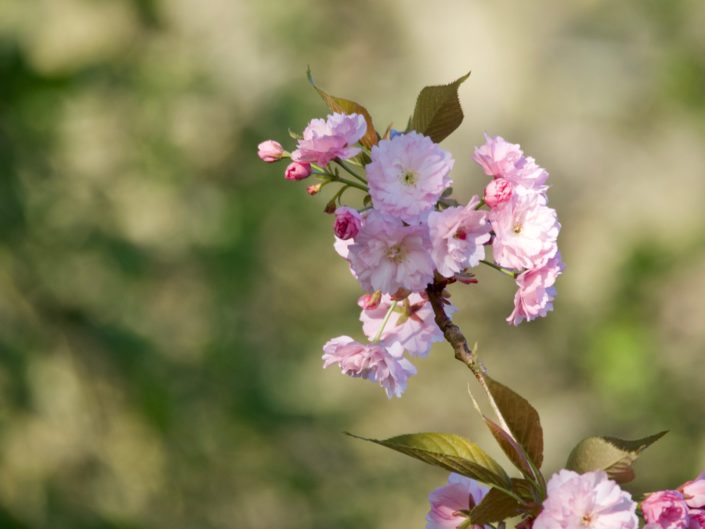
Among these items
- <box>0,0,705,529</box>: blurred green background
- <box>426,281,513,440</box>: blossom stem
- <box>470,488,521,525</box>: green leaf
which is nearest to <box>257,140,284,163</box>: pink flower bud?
<box>426,281,513,440</box>: blossom stem

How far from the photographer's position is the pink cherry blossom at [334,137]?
0.69m

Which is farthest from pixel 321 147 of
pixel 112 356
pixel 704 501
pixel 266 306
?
pixel 266 306

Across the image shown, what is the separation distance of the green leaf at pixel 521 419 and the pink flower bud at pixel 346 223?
12cm

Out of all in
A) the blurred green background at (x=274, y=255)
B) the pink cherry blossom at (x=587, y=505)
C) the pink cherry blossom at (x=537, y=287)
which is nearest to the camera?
the pink cherry blossom at (x=587, y=505)

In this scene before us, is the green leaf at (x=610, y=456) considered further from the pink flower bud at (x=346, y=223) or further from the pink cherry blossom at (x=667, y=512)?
the pink flower bud at (x=346, y=223)

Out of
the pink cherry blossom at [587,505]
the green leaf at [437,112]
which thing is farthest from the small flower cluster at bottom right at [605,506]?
the green leaf at [437,112]

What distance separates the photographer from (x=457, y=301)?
452 centimetres

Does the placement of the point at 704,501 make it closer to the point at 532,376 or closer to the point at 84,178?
the point at 84,178

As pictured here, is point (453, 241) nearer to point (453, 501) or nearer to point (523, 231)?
point (523, 231)

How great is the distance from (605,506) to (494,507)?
75mm

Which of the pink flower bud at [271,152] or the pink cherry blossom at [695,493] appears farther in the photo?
the pink flower bud at [271,152]

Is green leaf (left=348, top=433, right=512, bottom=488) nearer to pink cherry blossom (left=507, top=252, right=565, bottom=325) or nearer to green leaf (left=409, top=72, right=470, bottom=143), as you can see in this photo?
pink cherry blossom (left=507, top=252, right=565, bottom=325)

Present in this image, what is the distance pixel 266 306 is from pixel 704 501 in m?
3.72

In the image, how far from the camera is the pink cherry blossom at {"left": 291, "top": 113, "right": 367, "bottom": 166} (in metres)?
0.69
